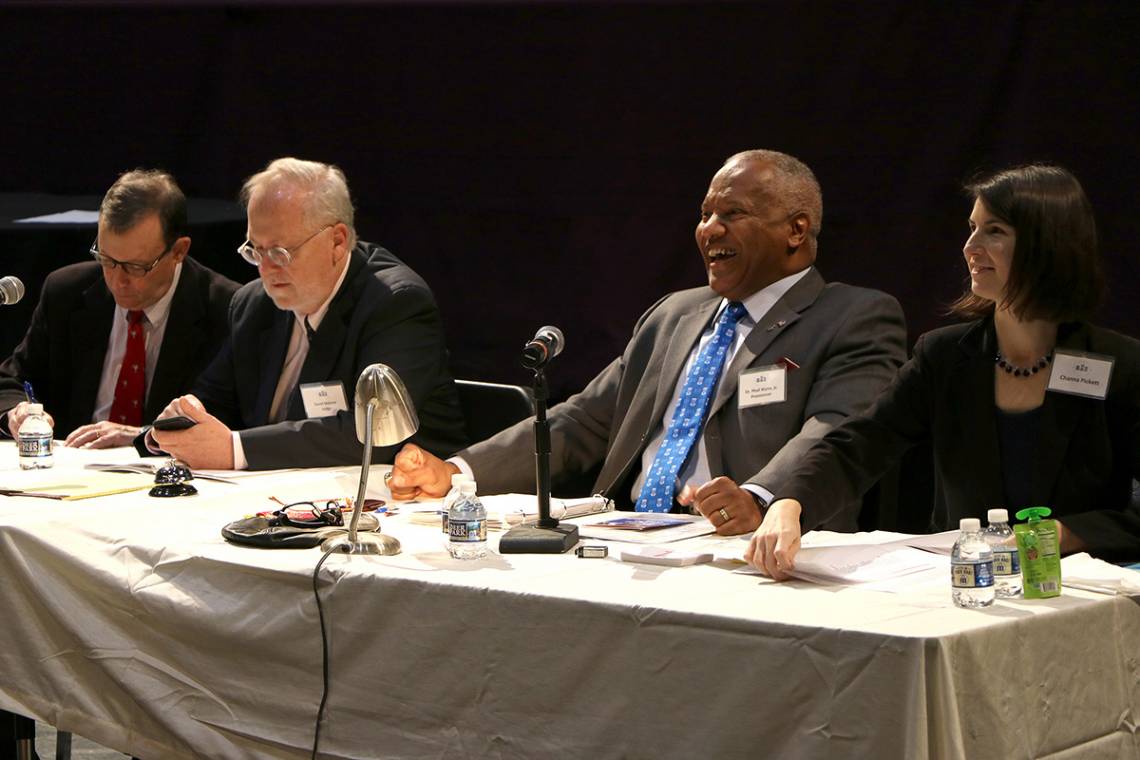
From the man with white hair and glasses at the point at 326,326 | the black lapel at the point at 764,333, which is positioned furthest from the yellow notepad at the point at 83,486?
the black lapel at the point at 764,333

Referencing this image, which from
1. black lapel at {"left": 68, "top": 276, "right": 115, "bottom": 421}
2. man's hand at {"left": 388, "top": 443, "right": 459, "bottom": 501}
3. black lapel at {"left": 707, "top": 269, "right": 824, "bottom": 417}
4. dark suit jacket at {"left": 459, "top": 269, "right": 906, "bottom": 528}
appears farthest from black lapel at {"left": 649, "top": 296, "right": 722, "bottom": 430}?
black lapel at {"left": 68, "top": 276, "right": 115, "bottom": 421}

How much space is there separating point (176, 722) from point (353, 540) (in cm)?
49

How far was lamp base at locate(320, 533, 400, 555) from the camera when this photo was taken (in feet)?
9.10

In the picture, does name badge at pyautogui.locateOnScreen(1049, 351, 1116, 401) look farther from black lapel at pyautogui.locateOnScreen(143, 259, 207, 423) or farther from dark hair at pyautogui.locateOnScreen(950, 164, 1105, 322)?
black lapel at pyautogui.locateOnScreen(143, 259, 207, 423)

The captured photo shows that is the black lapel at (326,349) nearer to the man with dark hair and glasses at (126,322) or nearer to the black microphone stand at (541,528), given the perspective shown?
the man with dark hair and glasses at (126,322)

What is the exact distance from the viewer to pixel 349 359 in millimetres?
4250

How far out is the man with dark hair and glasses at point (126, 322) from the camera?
482 cm

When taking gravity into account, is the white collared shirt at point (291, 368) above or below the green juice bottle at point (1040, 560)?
above

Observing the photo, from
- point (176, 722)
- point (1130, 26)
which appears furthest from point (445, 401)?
point (1130, 26)

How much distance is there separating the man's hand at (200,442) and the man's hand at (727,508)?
1.48m

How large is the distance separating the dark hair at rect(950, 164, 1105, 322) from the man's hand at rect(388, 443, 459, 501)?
4.37ft

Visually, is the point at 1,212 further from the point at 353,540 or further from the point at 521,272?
the point at 353,540

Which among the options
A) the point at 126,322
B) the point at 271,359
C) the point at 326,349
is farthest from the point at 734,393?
the point at 126,322

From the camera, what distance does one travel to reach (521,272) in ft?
16.9
